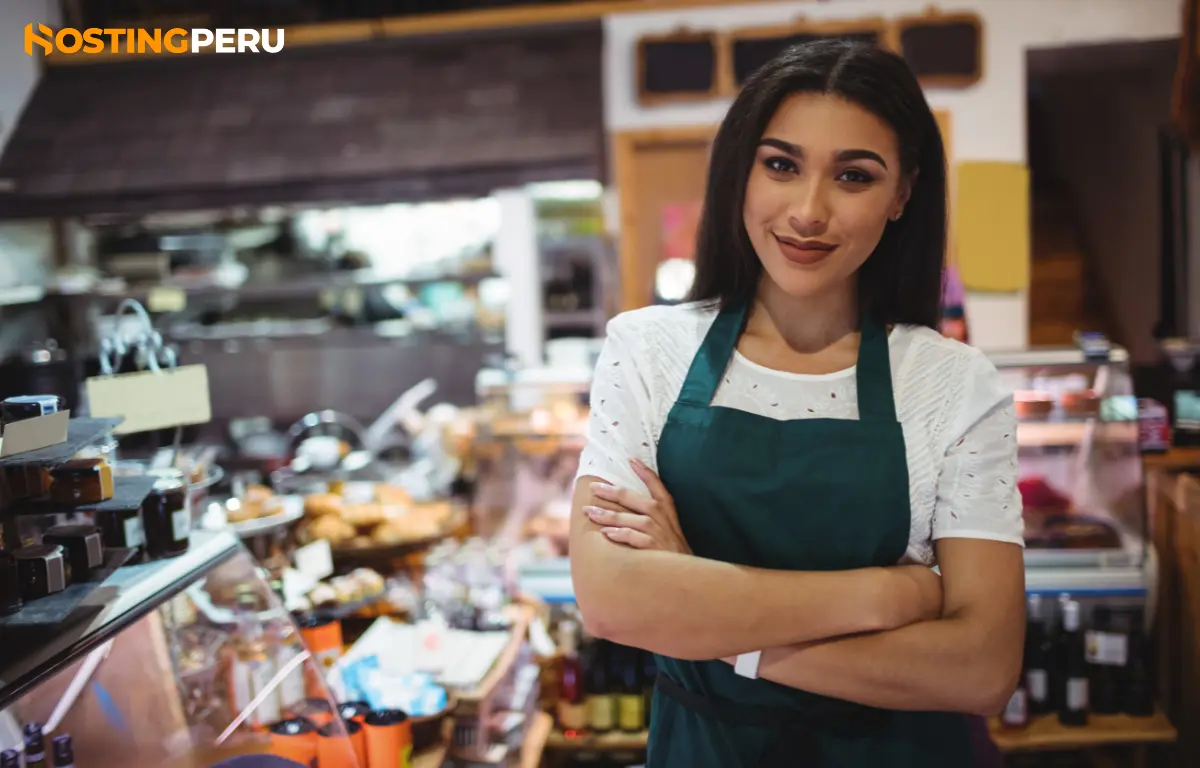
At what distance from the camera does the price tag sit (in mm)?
2506

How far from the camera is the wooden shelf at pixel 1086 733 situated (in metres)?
2.85

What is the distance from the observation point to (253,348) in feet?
20.0

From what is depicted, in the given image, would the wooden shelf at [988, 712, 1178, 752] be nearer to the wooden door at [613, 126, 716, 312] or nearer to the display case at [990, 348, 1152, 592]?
the display case at [990, 348, 1152, 592]

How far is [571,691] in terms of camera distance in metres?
2.89

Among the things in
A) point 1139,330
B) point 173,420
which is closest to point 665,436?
point 173,420

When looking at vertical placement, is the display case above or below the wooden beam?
below

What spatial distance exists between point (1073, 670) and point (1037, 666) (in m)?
0.11

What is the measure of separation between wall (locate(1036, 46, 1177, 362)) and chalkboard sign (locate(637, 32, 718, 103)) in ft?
7.31

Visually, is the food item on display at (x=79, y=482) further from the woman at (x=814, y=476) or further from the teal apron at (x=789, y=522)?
the teal apron at (x=789, y=522)

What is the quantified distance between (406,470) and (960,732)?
8.70ft

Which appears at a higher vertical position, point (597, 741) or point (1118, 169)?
point (1118, 169)

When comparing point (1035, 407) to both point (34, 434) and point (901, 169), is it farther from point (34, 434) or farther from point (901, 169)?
point (34, 434)

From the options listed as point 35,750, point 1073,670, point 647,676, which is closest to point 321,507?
point 647,676

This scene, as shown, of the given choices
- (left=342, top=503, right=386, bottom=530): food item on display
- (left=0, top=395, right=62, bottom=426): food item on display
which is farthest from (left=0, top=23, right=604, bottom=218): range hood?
(left=0, top=395, right=62, bottom=426): food item on display
